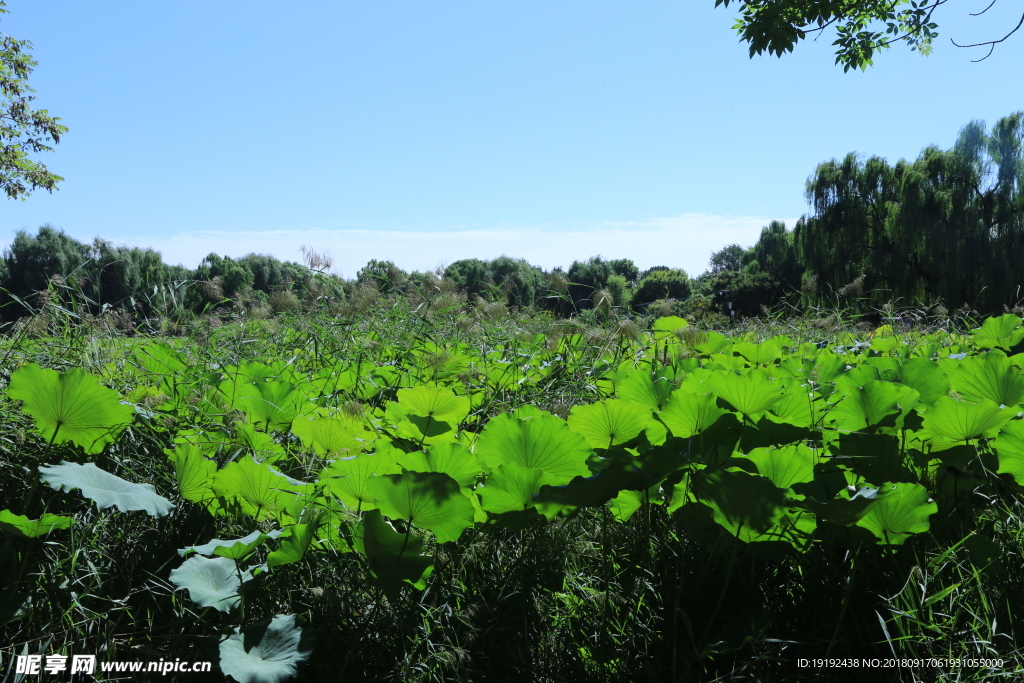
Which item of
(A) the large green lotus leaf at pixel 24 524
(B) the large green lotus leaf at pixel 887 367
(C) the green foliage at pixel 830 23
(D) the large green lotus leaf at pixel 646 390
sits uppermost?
(C) the green foliage at pixel 830 23

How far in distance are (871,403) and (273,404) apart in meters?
1.19

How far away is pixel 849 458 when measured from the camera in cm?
108

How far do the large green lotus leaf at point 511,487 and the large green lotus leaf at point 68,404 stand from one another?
76 cm

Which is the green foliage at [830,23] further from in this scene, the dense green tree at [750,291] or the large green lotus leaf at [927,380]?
the dense green tree at [750,291]

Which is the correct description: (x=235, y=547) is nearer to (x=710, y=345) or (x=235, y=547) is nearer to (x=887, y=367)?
(x=887, y=367)

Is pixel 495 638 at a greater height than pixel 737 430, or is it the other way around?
pixel 737 430

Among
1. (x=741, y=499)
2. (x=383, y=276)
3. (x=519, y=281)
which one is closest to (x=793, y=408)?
(x=741, y=499)

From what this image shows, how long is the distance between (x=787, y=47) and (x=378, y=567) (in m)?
5.94

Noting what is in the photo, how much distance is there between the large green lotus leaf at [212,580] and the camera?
0.89 m

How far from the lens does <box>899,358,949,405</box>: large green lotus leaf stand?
4.21ft

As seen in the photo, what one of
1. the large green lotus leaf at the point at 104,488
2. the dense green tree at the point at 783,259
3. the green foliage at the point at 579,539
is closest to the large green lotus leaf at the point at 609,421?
the green foliage at the point at 579,539

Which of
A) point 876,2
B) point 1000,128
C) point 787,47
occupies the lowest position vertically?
point 787,47

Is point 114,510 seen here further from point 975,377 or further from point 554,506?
point 975,377

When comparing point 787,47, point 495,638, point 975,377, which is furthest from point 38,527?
point 787,47
